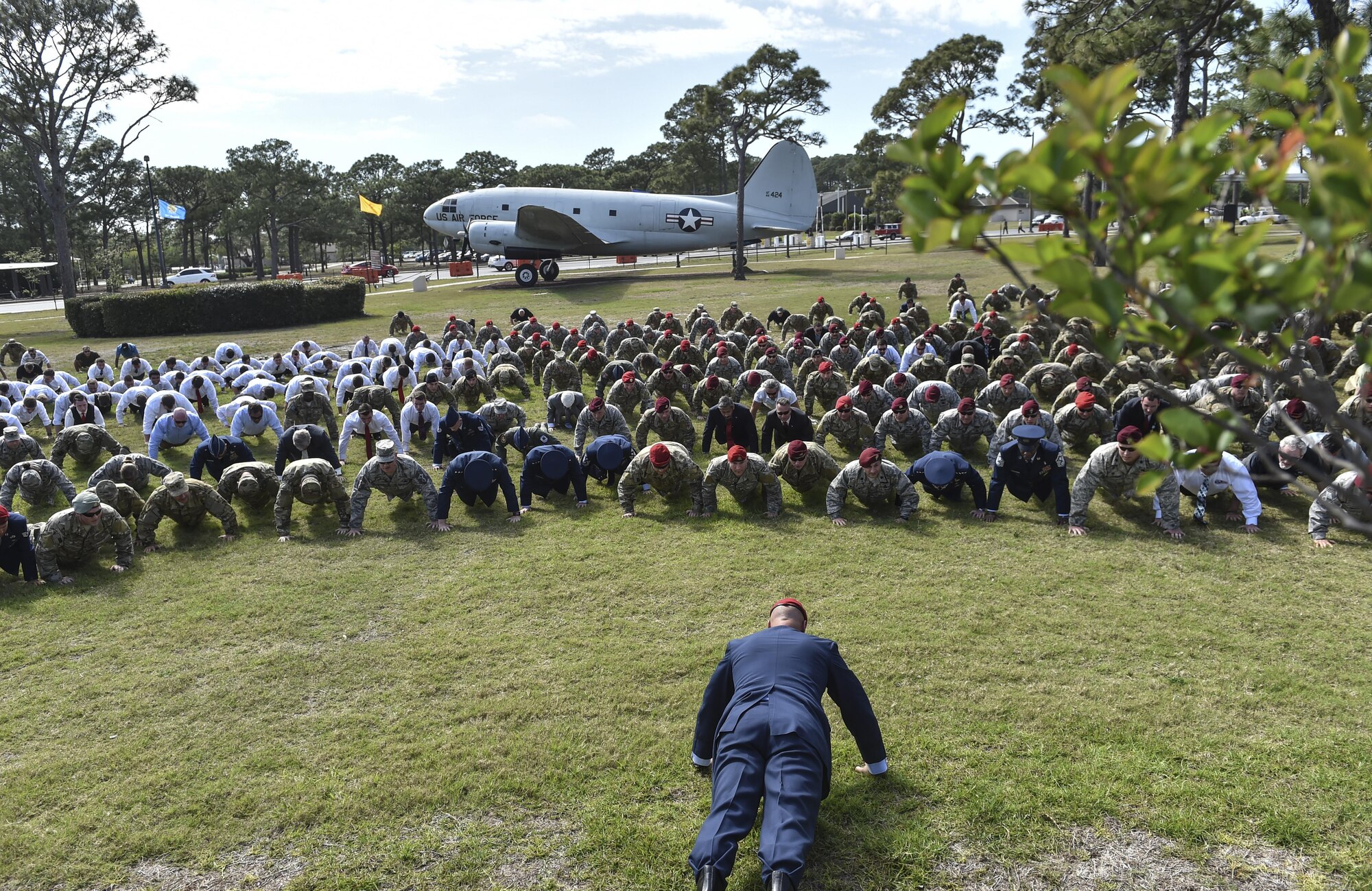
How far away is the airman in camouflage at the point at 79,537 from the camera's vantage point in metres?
10.5

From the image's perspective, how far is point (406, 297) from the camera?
1700 inches

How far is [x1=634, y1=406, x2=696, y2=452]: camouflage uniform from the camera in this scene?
1468cm

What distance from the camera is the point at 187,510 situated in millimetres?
11844

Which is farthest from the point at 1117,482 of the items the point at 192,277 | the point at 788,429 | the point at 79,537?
the point at 192,277

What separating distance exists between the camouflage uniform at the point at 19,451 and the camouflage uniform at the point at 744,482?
11645 mm

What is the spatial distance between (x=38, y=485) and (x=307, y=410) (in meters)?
4.34

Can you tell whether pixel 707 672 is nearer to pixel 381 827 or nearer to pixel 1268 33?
pixel 381 827

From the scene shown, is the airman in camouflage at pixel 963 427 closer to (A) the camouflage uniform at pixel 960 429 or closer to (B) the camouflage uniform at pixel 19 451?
(A) the camouflage uniform at pixel 960 429

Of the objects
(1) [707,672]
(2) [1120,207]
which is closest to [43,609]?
(1) [707,672]

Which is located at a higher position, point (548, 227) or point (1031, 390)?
point (548, 227)

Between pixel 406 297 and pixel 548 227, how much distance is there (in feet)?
27.0

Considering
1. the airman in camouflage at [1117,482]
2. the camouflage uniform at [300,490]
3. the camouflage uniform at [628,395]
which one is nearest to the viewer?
the airman in camouflage at [1117,482]

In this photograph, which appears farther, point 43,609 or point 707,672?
point 43,609

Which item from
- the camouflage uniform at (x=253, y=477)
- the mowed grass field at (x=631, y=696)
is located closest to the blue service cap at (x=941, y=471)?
the mowed grass field at (x=631, y=696)
